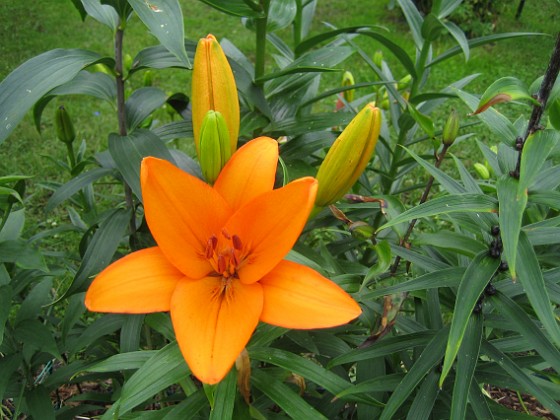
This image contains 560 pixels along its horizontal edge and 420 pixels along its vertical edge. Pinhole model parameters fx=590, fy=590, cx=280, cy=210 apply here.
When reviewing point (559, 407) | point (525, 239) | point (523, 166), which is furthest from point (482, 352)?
point (523, 166)

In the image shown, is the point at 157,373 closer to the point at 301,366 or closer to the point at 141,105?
the point at 301,366

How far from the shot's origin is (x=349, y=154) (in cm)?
75

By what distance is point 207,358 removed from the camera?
604 mm

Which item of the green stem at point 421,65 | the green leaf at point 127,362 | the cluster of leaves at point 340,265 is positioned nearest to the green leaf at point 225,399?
the cluster of leaves at point 340,265

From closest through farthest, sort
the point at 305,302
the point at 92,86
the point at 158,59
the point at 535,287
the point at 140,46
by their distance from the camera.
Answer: the point at 305,302
the point at 535,287
the point at 158,59
the point at 92,86
the point at 140,46

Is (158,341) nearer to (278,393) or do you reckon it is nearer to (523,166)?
(278,393)

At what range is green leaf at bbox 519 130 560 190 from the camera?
27.6 inches

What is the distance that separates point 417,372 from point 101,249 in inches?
23.0

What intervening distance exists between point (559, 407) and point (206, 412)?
56 centimetres

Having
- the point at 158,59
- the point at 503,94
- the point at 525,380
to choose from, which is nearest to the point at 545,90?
Result: the point at 503,94

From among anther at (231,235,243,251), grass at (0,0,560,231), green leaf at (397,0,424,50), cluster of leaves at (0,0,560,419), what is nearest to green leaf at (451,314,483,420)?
cluster of leaves at (0,0,560,419)

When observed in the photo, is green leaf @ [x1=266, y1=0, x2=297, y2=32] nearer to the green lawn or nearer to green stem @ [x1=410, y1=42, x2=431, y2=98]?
green stem @ [x1=410, y1=42, x2=431, y2=98]

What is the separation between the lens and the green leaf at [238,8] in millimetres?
1031

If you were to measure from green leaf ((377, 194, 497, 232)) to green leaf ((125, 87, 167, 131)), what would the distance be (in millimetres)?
608
